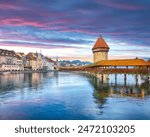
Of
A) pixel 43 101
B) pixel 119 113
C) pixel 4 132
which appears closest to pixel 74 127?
pixel 4 132

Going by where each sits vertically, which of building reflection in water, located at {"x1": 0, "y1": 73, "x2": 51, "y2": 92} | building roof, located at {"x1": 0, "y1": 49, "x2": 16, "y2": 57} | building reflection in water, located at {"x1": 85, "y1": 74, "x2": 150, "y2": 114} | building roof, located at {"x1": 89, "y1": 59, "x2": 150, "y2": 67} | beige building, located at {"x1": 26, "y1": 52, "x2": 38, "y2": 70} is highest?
building roof, located at {"x1": 0, "y1": 49, "x2": 16, "y2": 57}

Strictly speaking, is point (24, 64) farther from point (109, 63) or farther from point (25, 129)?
point (25, 129)

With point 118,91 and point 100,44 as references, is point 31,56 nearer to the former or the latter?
point 100,44

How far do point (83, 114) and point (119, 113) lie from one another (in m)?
2.34

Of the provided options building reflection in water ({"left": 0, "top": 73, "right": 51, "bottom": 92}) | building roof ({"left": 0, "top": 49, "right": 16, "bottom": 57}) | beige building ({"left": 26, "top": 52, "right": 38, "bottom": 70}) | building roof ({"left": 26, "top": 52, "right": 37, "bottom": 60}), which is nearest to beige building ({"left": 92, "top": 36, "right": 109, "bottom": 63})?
building reflection in water ({"left": 0, "top": 73, "right": 51, "bottom": 92})

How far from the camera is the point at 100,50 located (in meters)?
74.4

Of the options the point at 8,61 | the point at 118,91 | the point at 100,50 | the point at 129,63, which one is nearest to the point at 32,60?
the point at 8,61

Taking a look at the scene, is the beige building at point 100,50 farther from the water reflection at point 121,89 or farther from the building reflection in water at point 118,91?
the building reflection in water at point 118,91

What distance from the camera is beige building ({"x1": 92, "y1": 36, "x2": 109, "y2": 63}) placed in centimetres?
7406

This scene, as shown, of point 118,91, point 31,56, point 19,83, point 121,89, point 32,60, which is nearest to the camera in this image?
point 118,91

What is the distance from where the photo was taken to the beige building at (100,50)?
243ft

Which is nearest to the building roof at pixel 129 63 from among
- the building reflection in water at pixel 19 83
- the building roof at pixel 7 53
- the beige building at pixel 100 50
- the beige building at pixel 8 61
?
the building reflection in water at pixel 19 83

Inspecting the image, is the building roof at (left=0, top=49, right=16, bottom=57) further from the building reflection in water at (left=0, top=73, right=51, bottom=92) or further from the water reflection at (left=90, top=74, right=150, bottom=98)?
the water reflection at (left=90, top=74, right=150, bottom=98)

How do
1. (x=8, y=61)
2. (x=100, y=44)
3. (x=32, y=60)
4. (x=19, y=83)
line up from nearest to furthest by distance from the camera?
1. (x=19, y=83)
2. (x=100, y=44)
3. (x=8, y=61)
4. (x=32, y=60)
